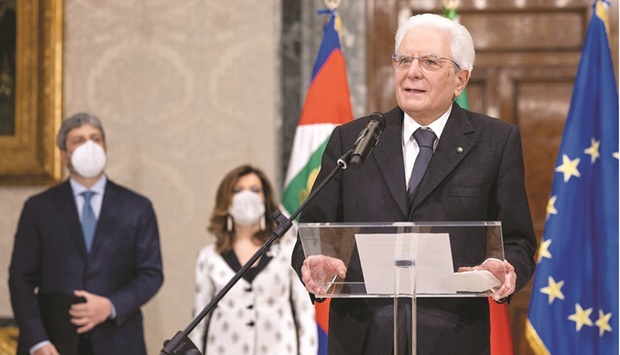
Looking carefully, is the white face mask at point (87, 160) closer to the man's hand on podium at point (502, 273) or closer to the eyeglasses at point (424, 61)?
the eyeglasses at point (424, 61)

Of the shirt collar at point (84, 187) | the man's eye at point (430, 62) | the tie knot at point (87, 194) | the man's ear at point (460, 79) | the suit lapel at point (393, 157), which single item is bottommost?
the tie knot at point (87, 194)

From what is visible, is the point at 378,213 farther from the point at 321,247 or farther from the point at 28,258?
the point at 28,258

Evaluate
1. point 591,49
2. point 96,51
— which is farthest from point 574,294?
point 96,51

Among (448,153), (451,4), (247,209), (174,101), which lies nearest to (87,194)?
(247,209)

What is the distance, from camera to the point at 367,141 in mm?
2432

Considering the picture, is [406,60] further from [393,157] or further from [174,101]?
[174,101]

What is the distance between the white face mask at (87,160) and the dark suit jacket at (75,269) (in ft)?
0.40

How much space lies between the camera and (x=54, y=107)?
19.4ft

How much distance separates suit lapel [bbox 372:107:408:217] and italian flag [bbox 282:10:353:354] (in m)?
2.41

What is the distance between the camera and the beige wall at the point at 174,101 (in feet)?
19.2

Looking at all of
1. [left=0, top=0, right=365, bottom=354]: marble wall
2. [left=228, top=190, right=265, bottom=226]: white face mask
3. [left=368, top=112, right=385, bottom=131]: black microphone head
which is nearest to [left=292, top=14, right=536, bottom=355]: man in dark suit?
[left=368, top=112, right=385, bottom=131]: black microphone head

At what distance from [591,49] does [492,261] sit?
119 inches

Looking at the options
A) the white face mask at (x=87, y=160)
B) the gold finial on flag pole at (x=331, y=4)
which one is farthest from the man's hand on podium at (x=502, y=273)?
the gold finial on flag pole at (x=331, y=4)

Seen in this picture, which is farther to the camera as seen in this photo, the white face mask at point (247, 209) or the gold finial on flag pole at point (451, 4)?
the gold finial on flag pole at point (451, 4)
